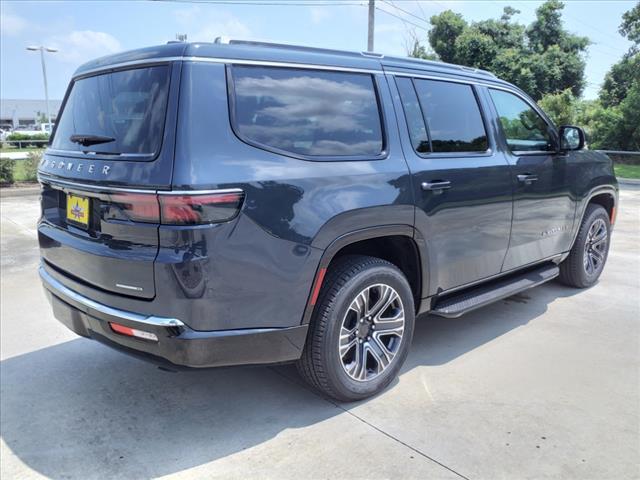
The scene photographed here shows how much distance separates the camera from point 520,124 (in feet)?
14.3

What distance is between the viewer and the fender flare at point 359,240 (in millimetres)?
2744

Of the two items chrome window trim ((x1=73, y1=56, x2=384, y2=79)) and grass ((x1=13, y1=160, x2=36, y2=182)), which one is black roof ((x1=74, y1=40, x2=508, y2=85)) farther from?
grass ((x1=13, y1=160, x2=36, y2=182))

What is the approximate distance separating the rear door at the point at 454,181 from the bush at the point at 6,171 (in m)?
12.6

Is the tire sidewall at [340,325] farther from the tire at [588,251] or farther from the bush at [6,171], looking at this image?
the bush at [6,171]

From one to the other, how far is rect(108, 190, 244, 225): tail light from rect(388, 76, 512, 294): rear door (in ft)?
4.24

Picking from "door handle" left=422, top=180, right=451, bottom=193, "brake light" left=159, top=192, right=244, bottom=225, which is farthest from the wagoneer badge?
"door handle" left=422, top=180, right=451, bottom=193

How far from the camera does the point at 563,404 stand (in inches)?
124

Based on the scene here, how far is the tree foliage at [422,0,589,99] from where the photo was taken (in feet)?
80.9

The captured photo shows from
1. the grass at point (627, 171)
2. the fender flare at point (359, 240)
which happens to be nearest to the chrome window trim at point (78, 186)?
the fender flare at point (359, 240)

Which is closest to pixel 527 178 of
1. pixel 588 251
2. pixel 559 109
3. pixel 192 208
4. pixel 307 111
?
pixel 588 251

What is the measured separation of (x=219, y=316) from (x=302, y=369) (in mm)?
727

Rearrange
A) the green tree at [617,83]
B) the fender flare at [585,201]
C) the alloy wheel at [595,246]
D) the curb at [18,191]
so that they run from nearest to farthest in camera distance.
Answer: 1. the fender flare at [585,201]
2. the alloy wheel at [595,246]
3. the curb at [18,191]
4. the green tree at [617,83]

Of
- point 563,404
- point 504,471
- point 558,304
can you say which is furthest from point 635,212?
point 504,471

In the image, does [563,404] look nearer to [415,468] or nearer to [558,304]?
[415,468]
